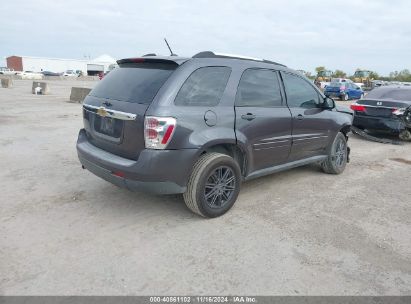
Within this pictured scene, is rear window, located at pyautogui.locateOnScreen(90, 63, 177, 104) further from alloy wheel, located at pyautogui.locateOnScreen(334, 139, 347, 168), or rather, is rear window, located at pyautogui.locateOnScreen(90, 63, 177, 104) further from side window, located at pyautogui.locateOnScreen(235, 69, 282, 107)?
alloy wheel, located at pyautogui.locateOnScreen(334, 139, 347, 168)

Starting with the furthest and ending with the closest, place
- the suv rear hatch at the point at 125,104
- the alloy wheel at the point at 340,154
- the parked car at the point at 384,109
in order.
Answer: the parked car at the point at 384,109 → the alloy wheel at the point at 340,154 → the suv rear hatch at the point at 125,104

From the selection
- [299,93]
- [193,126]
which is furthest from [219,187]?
[299,93]

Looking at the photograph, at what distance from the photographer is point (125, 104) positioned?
3693mm

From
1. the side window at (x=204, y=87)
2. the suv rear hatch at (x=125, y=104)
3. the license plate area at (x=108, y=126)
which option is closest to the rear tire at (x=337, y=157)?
the side window at (x=204, y=87)

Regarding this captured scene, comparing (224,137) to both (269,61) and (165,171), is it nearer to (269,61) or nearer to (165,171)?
(165,171)

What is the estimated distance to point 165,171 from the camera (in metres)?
3.53

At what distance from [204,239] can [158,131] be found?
1180 millimetres

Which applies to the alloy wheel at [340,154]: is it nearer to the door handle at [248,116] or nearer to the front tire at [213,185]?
the door handle at [248,116]

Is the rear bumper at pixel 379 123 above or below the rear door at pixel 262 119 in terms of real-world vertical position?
below

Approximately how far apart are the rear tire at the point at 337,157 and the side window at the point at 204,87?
267 cm

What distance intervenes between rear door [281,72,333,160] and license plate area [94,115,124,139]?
2.41m

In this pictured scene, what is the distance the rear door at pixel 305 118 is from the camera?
4945mm

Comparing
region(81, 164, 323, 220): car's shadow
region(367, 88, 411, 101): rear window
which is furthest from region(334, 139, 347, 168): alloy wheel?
region(367, 88, 411, 101): rear window

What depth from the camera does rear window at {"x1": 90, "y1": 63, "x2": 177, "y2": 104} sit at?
3.66m
